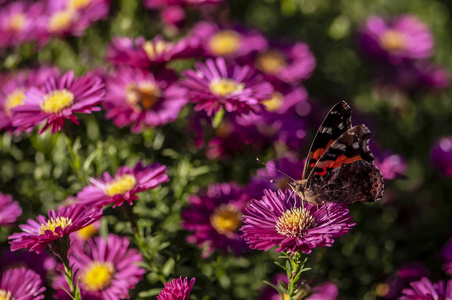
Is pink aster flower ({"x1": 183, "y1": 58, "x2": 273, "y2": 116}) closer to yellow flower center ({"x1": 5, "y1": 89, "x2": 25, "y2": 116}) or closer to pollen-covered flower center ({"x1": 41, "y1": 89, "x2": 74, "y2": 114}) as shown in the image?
pollen-covered flower center ({"x1": 41, "y1": 89, "x2": 74, "y2": 114})

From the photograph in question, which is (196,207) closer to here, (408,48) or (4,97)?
(4,97)

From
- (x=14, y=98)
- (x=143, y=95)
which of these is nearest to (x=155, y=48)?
(x=143, y=95)

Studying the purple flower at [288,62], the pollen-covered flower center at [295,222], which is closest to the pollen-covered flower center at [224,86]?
the purple flower at [288,62]

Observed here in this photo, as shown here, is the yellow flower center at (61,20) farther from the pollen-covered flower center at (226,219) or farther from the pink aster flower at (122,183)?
the pollen-covered flower center at (226,219)

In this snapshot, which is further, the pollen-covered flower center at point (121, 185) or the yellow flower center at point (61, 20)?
the yellow flower center at point (61, 20)

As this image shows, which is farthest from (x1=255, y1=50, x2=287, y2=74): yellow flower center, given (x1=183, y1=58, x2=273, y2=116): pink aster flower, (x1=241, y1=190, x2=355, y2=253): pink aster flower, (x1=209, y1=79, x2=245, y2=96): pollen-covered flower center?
(x1=241, y1=190, x2=355, y2=253): pink aster flower

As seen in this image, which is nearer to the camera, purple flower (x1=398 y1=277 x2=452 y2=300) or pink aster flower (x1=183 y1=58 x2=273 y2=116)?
purple flower (x1=398 y1=277 x2=452 y2=300)

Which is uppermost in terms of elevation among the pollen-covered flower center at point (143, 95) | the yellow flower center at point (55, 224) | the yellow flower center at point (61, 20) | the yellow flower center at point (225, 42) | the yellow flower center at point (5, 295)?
the yellow flower center at point (225, 42)

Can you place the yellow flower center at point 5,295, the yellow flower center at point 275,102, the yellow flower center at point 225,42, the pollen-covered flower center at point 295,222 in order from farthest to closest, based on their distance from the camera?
the yellow flower center at point 225,42
the yellow flower center at point 275,102
the yellow flower center at point 5,295
the pollen-covered flower center at point 295,222
